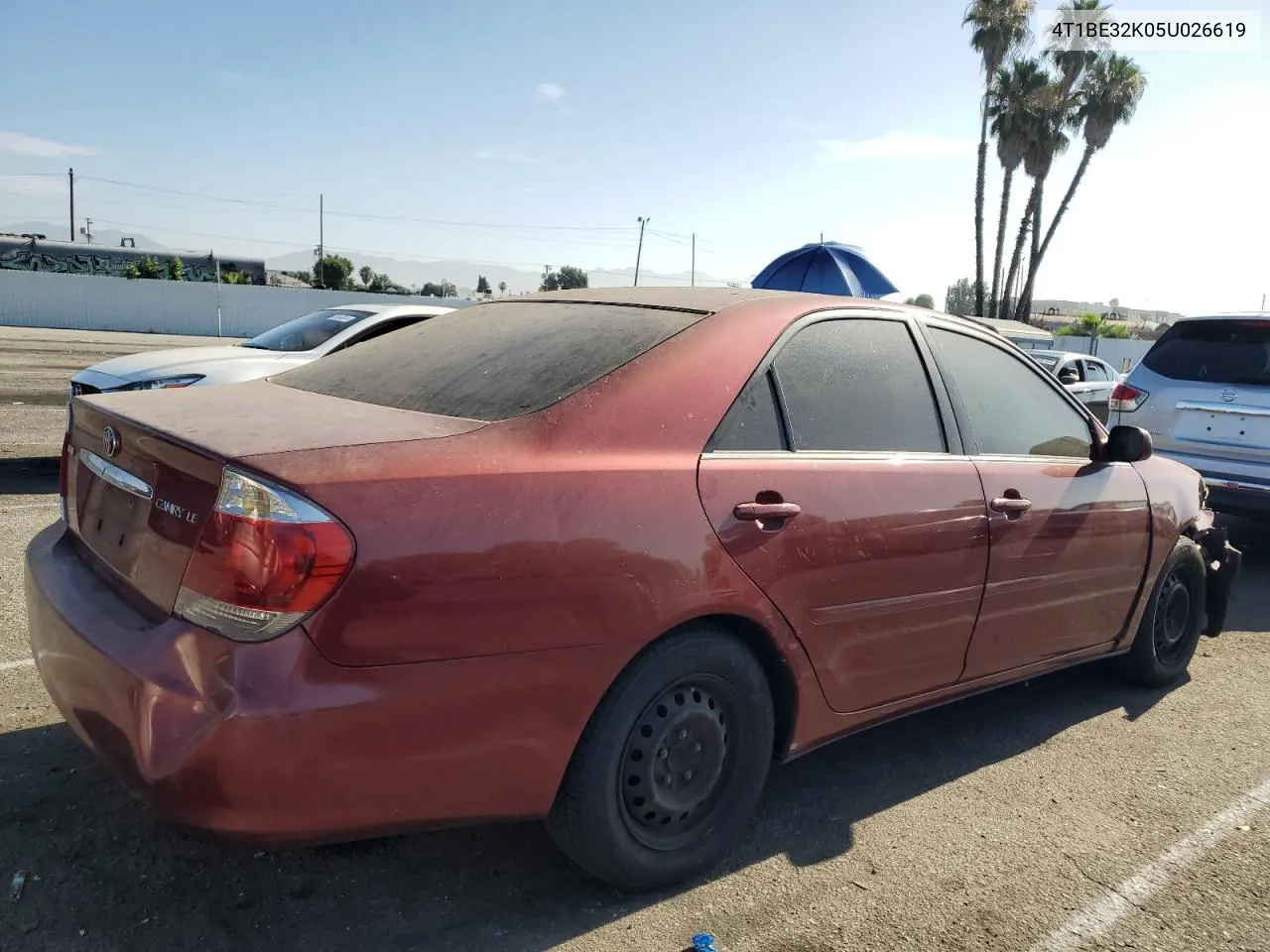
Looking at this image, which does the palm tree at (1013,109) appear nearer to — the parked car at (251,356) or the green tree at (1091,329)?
the green tree at (1091,329)

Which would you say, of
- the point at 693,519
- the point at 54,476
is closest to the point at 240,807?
the point at 693,519

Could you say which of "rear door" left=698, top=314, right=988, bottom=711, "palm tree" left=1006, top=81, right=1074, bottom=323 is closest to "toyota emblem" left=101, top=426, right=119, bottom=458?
"rear door" left=698, top=314, right=988, bottom=711

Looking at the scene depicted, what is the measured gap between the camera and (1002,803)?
3.30 m

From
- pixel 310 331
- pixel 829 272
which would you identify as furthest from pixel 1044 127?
pixel 310 331

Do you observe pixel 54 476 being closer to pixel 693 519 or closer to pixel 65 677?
pixel 65 677

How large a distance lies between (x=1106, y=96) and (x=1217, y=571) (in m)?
36.9

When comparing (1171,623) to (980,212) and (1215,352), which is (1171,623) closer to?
(1215,352)

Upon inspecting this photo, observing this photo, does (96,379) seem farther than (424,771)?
Yes

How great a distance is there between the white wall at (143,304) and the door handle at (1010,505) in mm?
37069

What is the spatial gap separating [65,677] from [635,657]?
4.67ft

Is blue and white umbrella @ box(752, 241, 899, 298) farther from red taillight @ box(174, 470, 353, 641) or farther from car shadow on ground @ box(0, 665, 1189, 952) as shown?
red taillight @ box(174, 470, 353, 641)

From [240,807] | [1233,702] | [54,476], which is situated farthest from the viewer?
[54,476]

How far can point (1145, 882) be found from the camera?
113 inches

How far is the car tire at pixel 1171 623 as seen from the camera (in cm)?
434
